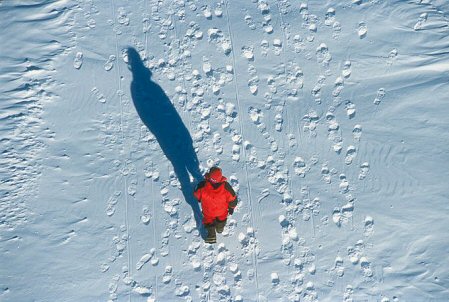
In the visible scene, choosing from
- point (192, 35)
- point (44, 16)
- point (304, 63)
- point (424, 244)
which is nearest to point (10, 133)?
point (44, 16)

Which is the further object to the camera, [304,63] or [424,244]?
[304,63]

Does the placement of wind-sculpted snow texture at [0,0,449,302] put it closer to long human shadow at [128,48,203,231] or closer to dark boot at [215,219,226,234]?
long human shadow at [128,48,203,231]

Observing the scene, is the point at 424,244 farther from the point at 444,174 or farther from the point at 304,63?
the point at 304,63

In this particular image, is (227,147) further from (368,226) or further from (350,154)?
(368,226)

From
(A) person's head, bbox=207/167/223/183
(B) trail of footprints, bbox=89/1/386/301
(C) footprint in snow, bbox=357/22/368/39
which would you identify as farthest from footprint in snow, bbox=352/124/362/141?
(A) person's head, bbox=207/167/223/183

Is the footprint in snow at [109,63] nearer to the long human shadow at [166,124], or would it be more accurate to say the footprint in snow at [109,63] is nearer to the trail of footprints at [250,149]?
the trail of footprints at [250,149]

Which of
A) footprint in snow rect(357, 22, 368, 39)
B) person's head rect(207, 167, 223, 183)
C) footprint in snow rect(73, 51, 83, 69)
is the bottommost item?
person's head rect(207, 167, 223, 183)
